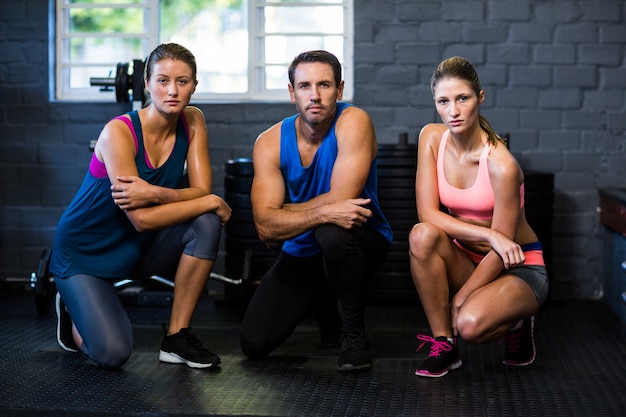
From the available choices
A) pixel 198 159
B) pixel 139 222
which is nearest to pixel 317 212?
pixel 198 159

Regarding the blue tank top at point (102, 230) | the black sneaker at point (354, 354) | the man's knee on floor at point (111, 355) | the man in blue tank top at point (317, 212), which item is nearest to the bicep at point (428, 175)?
the man in blue tank top at point (317, 212)

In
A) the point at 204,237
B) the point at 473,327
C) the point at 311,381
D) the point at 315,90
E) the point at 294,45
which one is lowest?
the point at 311,381

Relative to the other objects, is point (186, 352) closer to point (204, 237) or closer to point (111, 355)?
point (111, 355)

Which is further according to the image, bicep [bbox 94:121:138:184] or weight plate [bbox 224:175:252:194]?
weight plate [bbox 224:175:252:194]

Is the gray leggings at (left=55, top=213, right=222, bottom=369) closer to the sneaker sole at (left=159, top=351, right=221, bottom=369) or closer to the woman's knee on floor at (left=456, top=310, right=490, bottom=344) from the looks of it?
the sneaker sole at (left=159, top=351, right=221, bottom=369)

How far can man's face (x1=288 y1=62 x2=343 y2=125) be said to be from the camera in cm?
314

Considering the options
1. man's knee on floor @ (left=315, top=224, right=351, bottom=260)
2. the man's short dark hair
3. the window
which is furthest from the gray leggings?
the window

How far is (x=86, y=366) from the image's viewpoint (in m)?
3.23

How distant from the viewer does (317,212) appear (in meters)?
3.13

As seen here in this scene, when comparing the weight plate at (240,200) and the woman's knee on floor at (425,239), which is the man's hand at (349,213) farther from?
the weight plate at (240,200)

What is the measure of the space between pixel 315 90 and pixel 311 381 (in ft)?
3.36

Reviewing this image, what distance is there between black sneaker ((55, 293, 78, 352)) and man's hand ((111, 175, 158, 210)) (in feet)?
1.88

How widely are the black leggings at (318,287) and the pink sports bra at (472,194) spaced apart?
1.07 ft

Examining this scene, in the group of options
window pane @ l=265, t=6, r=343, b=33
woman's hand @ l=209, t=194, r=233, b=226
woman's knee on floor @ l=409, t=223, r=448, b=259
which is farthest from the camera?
window pane @ l=265, t=6, r=343, b=33
